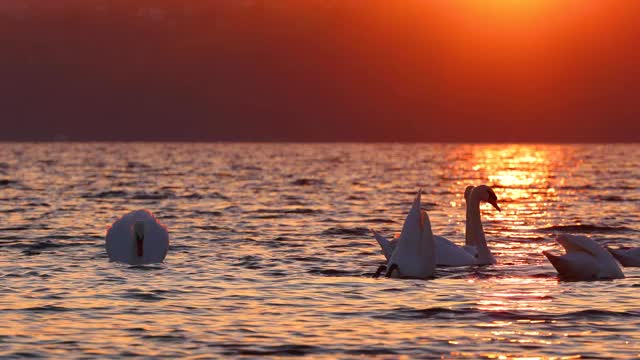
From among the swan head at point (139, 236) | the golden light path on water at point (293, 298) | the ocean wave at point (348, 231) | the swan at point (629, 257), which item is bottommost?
the ocean wave at point (348, 231)

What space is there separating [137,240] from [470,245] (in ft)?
21.8

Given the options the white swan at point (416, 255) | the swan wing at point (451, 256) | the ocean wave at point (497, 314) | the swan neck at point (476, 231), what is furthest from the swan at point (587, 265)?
the ocean wave at point (497, 314)

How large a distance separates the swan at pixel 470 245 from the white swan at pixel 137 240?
163 inches

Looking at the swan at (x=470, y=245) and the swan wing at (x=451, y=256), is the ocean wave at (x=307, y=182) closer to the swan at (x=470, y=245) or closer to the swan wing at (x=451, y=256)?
the swan at (x=470, y=245)

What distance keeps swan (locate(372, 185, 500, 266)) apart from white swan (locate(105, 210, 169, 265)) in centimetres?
413

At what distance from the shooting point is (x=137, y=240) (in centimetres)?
2280

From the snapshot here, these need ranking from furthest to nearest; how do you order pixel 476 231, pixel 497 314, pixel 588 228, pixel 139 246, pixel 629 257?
pixel 588 228, pixel 476 231, pixel 629 257, pixel 139 246, pixel 497 314

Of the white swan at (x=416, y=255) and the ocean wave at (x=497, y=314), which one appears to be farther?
the white swan at (x=416, y=255)

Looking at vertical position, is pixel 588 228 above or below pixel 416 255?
below

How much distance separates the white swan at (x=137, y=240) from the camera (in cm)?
2280

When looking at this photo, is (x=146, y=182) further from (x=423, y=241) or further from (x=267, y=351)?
(x=267, y=351)

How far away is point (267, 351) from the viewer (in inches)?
565

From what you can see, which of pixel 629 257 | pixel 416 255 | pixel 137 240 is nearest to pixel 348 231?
pixel 137 240

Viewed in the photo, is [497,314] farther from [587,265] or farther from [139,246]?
[139,246]
